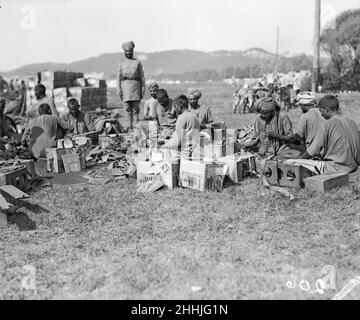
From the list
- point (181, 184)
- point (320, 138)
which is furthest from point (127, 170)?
point (320, 138)

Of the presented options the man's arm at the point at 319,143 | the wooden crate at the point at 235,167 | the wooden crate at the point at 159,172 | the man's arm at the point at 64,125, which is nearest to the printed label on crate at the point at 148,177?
the wooden crate at the point at 159,172

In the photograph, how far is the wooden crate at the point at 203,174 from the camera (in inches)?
248

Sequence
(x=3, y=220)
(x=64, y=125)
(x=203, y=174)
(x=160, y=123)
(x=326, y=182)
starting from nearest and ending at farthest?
(x=3, y=220)
(x=326, y=182)
(x=203, y=174)
(x=64, y=125)
(x=160, y=123)

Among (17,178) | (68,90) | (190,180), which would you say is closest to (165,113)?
(190,180)

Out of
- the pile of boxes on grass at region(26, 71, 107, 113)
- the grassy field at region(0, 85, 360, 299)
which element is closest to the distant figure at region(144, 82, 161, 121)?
the grassy field at region(0, 85, 360, 299)

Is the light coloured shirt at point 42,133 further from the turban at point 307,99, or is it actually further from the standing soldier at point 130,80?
the turban at point 307,99

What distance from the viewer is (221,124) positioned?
9008 millimetres

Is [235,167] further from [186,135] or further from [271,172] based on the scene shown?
[186,135]

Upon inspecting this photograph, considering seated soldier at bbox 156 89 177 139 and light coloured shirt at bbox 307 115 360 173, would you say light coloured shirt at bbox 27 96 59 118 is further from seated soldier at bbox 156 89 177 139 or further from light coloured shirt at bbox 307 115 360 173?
light coloured shirt at bbox 307 115 360 173

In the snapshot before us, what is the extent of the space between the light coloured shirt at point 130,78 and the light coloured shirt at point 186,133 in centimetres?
484

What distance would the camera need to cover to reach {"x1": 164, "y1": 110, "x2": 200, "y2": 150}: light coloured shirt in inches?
281

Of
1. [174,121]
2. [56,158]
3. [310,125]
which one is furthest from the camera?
[174,121]

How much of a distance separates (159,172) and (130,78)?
559 cm

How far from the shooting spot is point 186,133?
23.5 ft
